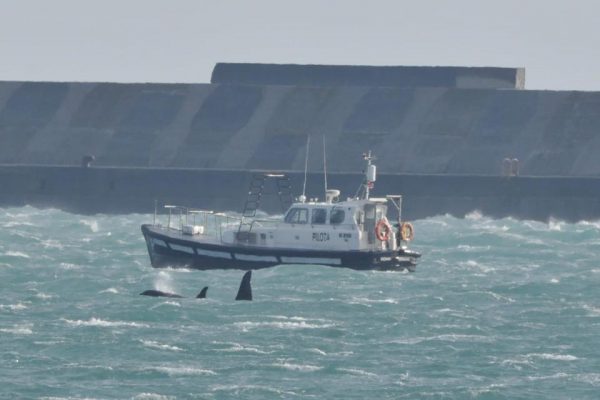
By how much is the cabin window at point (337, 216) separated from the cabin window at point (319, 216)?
0.20 meters

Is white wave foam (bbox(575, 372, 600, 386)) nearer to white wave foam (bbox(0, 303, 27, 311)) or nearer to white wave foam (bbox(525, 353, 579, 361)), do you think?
white wave foam (bbox(525, 353, 579, 361))

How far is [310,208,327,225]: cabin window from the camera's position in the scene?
5453 centimetres

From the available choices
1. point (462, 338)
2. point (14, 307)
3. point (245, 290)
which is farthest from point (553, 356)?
point (14, 307)

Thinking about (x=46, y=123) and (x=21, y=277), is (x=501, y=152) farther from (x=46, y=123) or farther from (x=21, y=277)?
(x=21, y=277)

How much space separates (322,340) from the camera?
39.9 meters

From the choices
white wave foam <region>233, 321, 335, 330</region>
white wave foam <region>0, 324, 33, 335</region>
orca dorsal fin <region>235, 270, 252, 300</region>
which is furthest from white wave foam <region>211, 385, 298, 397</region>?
orca dorsal fin <region>235, 270, 252, 300</region>

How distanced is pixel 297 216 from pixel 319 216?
655 mm

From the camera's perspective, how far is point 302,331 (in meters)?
41.0

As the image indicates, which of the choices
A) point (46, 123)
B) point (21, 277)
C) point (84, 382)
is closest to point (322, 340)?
point (84, 382)

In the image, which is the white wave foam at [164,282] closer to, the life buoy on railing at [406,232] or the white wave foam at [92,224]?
the life buoy on railing at [406,232]

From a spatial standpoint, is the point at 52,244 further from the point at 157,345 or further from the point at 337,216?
the point at 157,345

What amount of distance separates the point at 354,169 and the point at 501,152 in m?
7.21

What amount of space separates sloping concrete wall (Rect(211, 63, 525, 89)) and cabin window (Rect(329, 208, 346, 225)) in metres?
48.5

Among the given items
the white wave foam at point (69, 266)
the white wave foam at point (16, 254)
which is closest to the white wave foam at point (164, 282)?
the white wave foam at point (69, 266)
